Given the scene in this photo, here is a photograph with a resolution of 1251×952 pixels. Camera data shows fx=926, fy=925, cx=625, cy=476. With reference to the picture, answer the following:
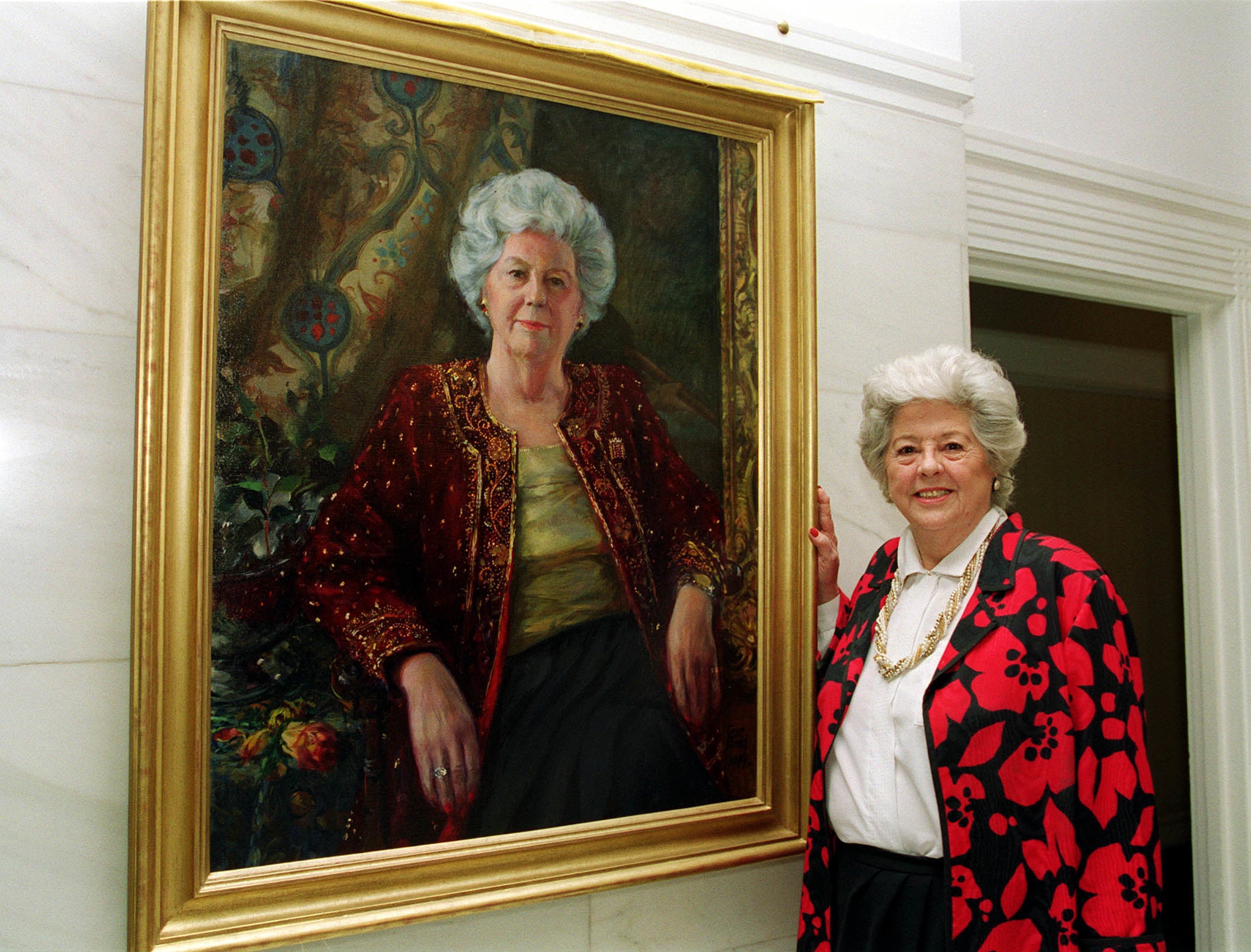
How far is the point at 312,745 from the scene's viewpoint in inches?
75.1

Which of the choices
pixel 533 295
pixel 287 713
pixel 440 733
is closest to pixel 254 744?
pixel 287 713

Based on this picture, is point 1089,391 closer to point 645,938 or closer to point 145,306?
point 645,938

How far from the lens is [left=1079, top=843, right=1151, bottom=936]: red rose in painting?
1.80 m

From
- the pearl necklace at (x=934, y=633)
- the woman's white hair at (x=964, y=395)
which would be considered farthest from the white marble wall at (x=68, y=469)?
the woman's white hair at (x=964, y=395)

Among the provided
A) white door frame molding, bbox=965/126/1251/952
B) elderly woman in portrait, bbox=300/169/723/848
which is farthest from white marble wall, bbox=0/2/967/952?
white door frame molding, bbox=965/126/1251/952

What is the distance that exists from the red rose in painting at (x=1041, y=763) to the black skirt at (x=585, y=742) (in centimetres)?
73

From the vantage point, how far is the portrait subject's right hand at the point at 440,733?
2000 millimetres

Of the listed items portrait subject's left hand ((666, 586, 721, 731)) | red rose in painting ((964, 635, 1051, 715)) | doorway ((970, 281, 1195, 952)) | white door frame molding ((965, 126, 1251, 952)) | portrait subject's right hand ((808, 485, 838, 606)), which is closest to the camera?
red rose in painting ((964, 635, 1051, 715))

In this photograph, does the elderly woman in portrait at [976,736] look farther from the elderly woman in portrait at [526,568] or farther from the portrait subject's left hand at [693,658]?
the elderly woman in portrait at [526,568]

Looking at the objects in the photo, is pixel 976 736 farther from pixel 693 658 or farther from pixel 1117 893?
pixel 693 658

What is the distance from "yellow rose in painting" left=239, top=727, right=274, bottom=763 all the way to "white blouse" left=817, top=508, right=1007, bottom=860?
1.25 meters

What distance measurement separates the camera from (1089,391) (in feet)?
22.8

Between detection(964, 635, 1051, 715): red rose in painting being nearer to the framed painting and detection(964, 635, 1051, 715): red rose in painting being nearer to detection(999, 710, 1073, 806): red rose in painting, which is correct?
detection(999, 710, 1073, 806): red rose in painting

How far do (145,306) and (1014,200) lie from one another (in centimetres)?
279
